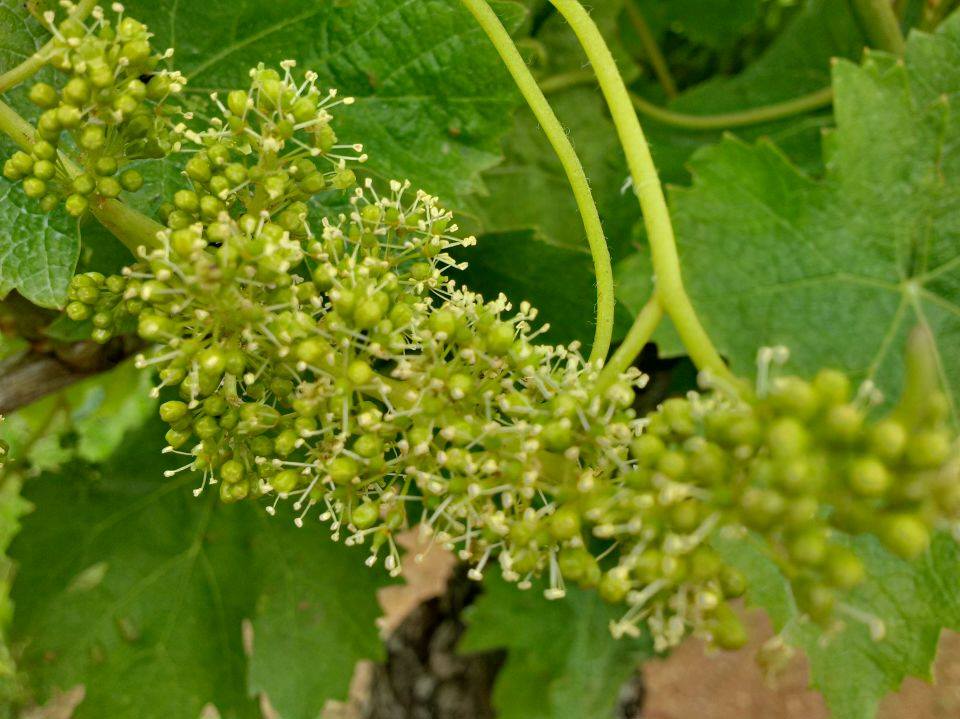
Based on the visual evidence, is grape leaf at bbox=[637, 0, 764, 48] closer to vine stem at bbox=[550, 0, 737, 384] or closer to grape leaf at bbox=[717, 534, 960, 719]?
vine stem at bbox=[550, 0, 737, 384]

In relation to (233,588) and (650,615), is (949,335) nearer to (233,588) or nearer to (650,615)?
(650,615)

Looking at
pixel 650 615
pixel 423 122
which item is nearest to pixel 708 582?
pixel 650 615

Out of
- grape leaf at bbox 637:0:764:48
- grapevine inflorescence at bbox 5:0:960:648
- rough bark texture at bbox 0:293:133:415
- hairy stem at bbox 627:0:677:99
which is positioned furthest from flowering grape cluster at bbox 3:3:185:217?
grape leaf at bbox 637:0:764:48

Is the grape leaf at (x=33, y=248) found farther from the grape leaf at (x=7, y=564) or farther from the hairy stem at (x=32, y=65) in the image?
the grape leaf at (x=7, y=564)

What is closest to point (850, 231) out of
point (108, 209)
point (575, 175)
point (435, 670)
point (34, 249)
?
point (575, 175)

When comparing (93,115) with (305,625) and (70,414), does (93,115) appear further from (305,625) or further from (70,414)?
(70,414)

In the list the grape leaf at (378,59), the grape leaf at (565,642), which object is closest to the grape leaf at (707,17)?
the grape leaf at (378,59)
